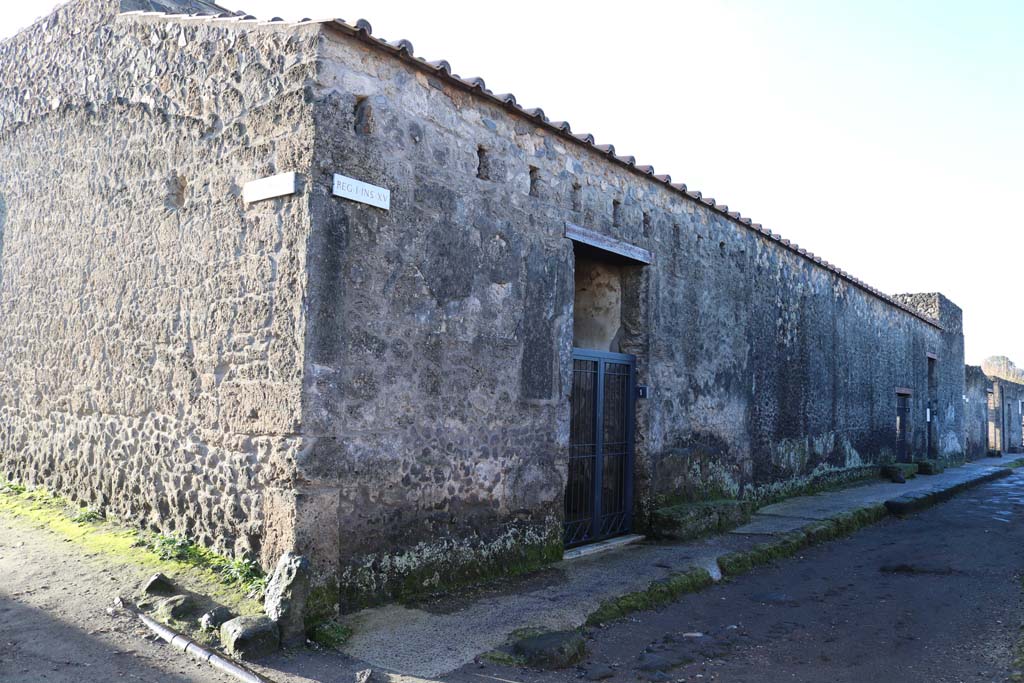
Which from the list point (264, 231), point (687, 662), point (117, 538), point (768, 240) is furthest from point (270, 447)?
point (768, 240)

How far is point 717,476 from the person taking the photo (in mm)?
9008

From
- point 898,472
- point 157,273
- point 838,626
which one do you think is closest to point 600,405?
point 838,626

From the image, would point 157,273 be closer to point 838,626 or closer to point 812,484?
point 838,626

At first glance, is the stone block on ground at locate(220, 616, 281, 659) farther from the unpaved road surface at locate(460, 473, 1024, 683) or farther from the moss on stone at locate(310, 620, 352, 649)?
the unpaved road surface at locate(460, 473, 1024, 683)

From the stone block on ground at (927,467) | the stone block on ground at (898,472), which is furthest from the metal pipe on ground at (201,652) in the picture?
the stone block on ground at (927,467)

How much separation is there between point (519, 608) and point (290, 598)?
60.1 inches

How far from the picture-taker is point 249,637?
4141 mm

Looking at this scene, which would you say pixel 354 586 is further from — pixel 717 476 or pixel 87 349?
pixel 717 476

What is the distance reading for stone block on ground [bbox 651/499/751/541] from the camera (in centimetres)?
756

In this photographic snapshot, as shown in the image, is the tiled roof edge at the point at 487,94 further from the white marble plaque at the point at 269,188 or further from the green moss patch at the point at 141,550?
the green moss patch at the point at 141,550

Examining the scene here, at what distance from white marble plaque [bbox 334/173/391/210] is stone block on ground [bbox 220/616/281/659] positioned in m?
2.51

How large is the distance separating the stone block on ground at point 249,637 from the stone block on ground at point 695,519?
4.32 meters


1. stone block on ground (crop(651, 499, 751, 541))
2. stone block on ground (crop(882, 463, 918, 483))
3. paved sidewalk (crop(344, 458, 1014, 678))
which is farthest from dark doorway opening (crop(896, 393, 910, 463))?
stone block on ground (crop(651, 499, 751, 541))

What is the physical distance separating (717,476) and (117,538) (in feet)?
20.2
